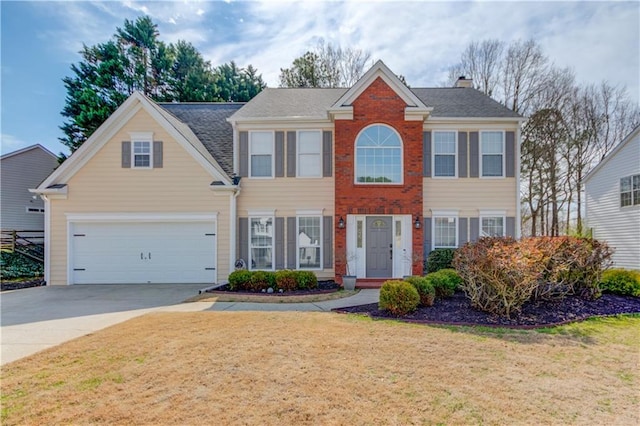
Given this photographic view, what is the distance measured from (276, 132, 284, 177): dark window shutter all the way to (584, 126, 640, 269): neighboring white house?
15931mm

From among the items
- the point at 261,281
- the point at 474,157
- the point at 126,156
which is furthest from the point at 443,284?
the point at 126,156

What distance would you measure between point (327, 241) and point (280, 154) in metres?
3.87

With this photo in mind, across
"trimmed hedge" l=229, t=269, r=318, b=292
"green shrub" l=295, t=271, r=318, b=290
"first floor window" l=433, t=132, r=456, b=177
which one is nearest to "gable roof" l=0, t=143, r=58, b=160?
"trimmed hedge" l=229, t=269, r=318, b=292

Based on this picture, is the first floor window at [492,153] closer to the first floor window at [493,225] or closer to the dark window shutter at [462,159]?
the dark window shutter at [462,159]

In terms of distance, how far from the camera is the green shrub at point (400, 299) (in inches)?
281

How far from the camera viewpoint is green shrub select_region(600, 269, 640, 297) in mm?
8961

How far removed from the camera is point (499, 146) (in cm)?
1273

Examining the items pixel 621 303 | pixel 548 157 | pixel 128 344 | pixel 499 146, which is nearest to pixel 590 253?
pixel 621 303

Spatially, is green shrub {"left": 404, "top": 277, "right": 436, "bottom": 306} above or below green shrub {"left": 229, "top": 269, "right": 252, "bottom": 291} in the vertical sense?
above

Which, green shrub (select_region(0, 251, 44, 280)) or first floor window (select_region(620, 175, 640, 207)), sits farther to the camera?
first floor window (select_region(620, 175, 640, 207))

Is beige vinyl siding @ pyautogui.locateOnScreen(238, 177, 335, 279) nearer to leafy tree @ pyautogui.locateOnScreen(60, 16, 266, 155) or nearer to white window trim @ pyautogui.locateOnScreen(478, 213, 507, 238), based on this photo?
white window trim @ pyautogui.locateOnScreen(478, 213, 507, 238)

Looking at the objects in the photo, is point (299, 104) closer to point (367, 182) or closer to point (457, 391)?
point (367, 182)

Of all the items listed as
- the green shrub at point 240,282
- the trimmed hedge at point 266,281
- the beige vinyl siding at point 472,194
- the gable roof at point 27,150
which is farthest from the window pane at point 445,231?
the gable roof at point 27,150

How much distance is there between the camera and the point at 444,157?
1274cm
